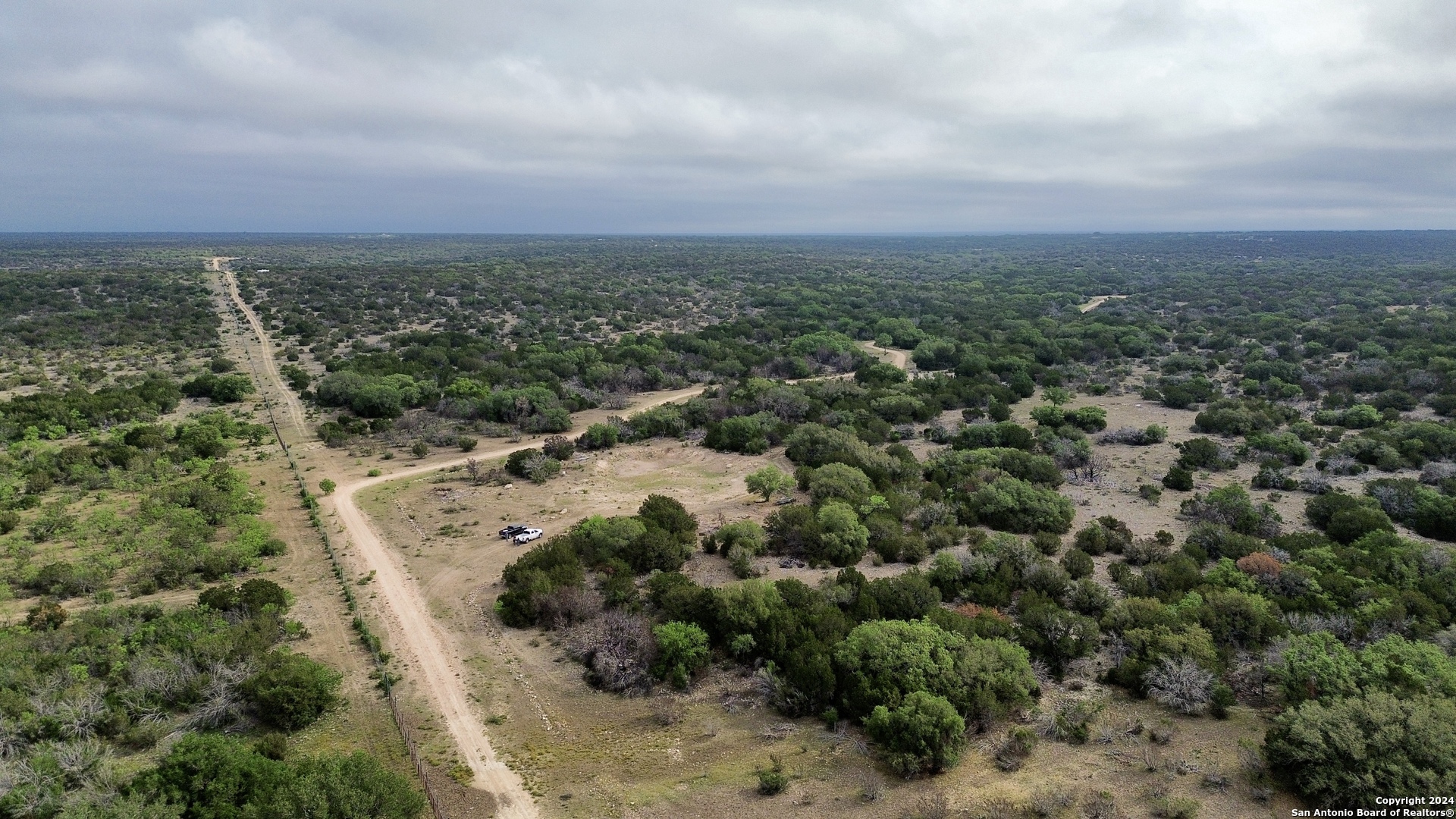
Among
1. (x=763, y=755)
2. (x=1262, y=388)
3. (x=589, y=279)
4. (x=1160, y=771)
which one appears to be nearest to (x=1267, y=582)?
(x=1160, y=771)

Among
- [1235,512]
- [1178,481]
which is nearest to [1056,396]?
[1178,481]

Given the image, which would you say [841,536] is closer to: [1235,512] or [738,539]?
[738,539]

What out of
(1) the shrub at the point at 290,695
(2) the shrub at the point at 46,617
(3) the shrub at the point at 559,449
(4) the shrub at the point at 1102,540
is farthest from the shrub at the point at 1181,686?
(2) the shrub at the point at 46,617

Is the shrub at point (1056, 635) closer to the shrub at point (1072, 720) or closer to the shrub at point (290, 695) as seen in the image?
the shrub at point (1072, 720)

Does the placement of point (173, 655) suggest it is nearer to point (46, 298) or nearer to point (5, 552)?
point (5, 552)

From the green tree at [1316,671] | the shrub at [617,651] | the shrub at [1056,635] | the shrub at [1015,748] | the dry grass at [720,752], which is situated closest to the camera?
the dry grass at [720,752]
